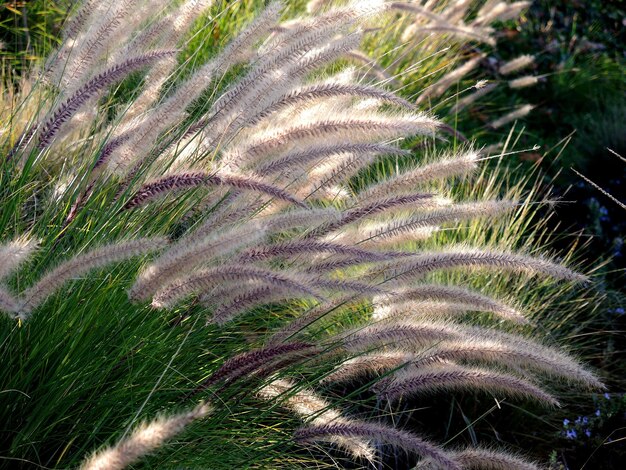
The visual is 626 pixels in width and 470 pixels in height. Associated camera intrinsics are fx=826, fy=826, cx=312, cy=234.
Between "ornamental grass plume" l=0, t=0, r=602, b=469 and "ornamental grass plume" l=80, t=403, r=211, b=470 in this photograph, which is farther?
"ornamental grass plume" l=0, t=0, r=602, b=469

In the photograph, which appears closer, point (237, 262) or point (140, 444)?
point (140, 444)

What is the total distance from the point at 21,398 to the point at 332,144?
1.09 meters

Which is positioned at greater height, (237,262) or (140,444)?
(140,444)

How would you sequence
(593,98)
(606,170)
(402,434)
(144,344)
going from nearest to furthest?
(402,434) < (144,344) < (606,170) < (593,98)

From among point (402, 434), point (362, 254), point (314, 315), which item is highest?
point (362, 254)

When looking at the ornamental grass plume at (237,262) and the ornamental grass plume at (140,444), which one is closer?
the ornamental grass plume at (140,444)

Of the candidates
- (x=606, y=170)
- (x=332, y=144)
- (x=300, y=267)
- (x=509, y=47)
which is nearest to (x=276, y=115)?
(x=332, y=144)

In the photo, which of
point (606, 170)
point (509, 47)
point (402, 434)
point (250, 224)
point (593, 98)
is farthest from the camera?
point (509, 47)

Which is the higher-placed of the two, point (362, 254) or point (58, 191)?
point (58, 191)

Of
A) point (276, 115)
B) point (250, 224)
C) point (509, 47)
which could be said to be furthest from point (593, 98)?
point (250, 224)

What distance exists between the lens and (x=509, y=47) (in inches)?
298

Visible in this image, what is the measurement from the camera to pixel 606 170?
566cm

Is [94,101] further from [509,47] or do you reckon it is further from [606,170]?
[509,47]

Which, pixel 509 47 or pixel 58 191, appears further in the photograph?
pixel 509 47
